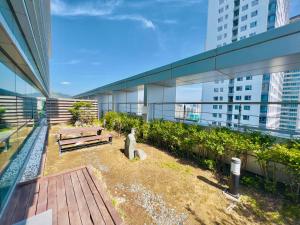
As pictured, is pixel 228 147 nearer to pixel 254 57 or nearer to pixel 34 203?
pixel 254 57

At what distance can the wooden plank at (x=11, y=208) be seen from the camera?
1.62m

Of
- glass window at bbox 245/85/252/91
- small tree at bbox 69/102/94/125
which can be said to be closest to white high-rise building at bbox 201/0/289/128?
glass window at bbox 245/85/252/91

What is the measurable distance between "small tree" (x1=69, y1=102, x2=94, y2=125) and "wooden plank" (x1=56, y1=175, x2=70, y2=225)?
827 centimetres

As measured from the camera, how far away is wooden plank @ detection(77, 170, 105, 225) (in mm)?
1697

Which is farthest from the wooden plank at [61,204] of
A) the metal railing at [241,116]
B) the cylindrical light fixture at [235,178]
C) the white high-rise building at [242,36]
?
the white high-rise building at [242,36]

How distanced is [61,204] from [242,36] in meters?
42.2

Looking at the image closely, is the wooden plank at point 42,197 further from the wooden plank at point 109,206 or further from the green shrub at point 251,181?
the green shrub at point 251,181

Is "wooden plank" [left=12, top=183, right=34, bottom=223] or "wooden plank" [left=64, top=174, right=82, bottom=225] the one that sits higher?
"wooden plank" [left=12, top=183, right=34, bottom=223]

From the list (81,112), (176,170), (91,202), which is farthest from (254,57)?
(81,112)

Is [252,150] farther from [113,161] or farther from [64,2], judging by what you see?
[64,2]

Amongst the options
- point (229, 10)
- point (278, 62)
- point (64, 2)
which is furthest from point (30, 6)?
point (229, 10)

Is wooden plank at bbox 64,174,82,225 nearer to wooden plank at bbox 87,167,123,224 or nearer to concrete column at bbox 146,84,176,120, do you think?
wooden plank at bbox 87,167,123,224

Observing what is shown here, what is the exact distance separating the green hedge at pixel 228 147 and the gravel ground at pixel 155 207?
6.14ft

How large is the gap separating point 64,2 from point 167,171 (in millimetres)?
8527
